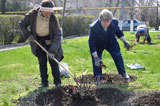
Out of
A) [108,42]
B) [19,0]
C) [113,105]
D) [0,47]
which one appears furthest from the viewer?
[19,0]

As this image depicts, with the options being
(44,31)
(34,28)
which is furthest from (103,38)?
(34,28)

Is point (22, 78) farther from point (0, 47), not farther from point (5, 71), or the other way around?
point (0, 47)

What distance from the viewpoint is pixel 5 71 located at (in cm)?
634

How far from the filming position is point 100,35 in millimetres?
4891

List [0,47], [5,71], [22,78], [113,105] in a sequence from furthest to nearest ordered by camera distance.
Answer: [0,47]
[5,71]
[22,78]
[113,105]

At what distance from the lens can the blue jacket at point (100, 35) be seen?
484 cm

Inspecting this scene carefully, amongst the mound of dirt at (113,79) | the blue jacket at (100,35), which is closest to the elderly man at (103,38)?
the blue jacket at (100,35)

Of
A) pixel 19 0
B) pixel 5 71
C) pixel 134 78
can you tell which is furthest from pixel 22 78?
pixel 19 0

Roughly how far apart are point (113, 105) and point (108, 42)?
1.68 meters

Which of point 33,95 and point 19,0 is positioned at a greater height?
point 19,0

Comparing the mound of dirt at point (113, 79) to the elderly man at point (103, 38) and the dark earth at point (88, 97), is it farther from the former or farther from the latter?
the dark earth at point (88, 97)

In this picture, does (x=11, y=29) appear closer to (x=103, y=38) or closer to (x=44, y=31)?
(x=44, y=31)

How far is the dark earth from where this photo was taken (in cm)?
383

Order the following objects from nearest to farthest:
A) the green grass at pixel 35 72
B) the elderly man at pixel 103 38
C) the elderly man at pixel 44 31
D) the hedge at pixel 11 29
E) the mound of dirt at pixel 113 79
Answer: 1. the elderly man at pixel 44 31
2. the elderly man at pixel 103 38
3. the green grass at pixel 35 72
4. the mound of dirt at pixel 113 79
5. the hedge at pixel 11 29
